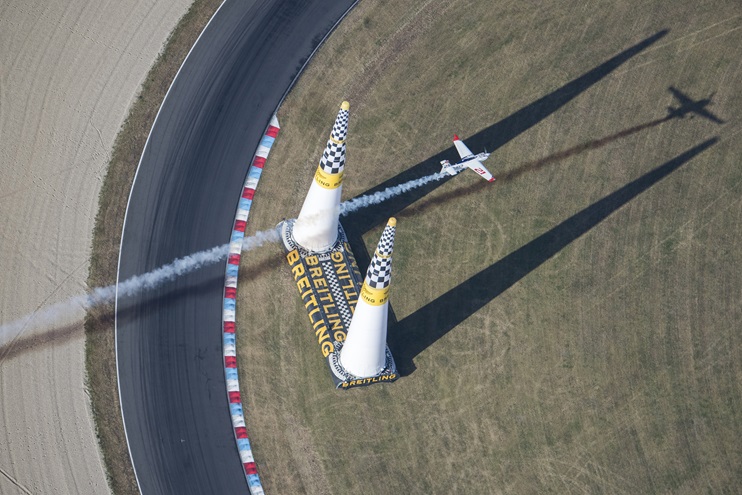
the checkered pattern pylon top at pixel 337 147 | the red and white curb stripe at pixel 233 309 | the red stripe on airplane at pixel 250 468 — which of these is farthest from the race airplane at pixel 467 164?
the red stripe on airplane at pixel 250 468

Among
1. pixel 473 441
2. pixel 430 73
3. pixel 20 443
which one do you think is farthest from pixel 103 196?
pixel 473 441

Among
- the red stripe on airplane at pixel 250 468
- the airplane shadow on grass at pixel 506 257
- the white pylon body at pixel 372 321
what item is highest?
the airplane shadow on grass at pixel 506 257

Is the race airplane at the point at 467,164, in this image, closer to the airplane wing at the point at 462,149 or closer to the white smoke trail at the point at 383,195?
the airplane wing at the point at 462,149

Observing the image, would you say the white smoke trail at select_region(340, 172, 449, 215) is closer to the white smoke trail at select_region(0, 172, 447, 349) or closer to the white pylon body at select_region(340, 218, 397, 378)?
the white smoke trail at select_region(0, 172, 447, 349)

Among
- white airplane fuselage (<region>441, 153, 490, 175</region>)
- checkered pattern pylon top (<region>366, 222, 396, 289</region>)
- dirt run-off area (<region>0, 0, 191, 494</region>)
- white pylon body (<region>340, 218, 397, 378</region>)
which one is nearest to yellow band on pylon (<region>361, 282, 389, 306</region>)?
white pylon body (<region>340, 218, 397, 378</region>)

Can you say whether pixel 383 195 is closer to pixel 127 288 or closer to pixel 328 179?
pixel 328 179
